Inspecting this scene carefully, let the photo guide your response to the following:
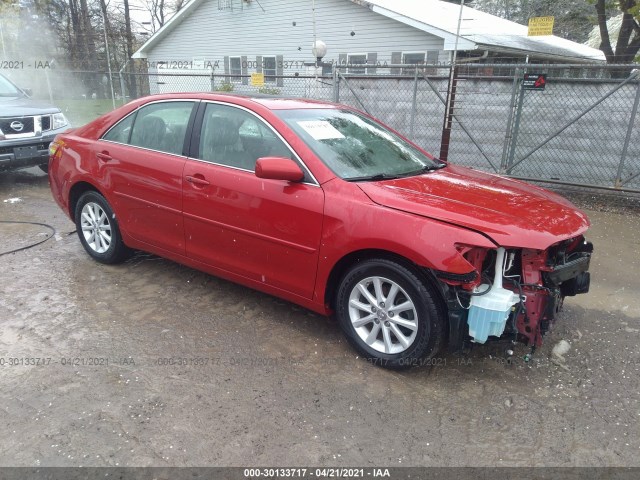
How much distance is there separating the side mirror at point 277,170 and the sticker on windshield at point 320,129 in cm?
40

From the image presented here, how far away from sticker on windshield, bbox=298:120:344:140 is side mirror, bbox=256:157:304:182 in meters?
0.40

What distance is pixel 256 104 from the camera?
3.66m

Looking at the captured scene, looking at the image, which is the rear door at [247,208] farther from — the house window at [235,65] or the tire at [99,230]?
the house window at [235,65]

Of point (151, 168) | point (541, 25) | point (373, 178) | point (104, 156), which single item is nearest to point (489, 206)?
point (373, 178)

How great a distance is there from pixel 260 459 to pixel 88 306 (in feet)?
7.36

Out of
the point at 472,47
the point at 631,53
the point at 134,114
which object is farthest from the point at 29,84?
the point at 631,53

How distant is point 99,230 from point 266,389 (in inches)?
104

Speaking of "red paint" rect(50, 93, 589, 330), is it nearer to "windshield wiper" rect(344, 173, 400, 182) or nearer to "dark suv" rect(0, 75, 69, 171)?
"windshield wiper" rect(344, 173, 400, 182)

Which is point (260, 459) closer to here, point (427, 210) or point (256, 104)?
point (427, 210)

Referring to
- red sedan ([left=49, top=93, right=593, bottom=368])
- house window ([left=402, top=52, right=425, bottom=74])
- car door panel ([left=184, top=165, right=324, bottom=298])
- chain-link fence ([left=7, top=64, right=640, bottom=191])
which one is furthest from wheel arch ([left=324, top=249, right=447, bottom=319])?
house window ([left=402, top=52, right=425, bottom=74])

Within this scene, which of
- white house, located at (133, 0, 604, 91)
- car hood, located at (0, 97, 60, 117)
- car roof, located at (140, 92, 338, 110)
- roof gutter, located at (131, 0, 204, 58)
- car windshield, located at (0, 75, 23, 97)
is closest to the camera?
car roof, located at (140, 92, 338, 110)

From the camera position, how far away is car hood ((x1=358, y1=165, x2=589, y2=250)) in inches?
108

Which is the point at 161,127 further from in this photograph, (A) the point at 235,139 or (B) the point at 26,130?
(B) the point at 26,130

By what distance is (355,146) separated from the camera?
3662 millimetres
